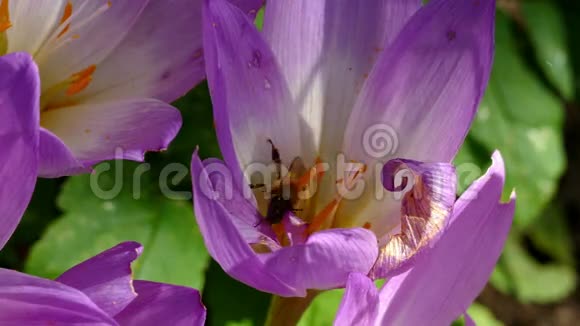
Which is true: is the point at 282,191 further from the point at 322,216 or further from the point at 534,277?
the point at 534,277

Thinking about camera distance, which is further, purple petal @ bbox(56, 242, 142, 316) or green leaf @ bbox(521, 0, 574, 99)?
green leaf @ bbox(521, 0, 574, 99)

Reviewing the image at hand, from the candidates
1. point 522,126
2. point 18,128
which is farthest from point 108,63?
point 522,126

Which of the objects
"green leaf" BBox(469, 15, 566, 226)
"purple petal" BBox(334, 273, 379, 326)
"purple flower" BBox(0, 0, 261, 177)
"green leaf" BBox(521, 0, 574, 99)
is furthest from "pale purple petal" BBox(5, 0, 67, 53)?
"green leaf" BBox(521, 0, 574, 99)

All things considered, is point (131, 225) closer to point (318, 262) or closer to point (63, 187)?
point (63, 187)

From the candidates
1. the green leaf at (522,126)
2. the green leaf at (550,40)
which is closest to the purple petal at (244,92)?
the green leaf at (522,126)

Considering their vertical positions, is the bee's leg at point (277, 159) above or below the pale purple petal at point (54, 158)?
below

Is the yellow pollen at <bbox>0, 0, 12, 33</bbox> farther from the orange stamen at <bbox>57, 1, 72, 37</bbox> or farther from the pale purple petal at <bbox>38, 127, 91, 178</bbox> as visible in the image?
the pale purple petal at <bbox>38, 127, 91, 178</bbox>

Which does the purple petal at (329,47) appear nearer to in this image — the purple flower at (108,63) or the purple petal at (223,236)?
the purple flower at (108,63)
